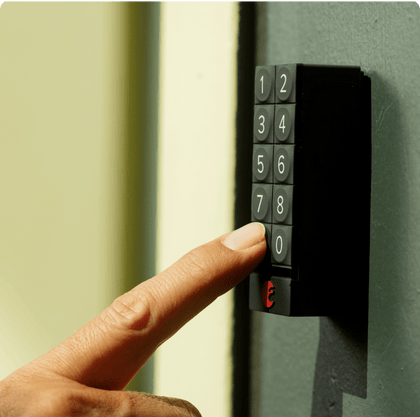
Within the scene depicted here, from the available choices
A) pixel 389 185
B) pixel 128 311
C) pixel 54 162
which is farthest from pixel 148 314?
pixel 54 162

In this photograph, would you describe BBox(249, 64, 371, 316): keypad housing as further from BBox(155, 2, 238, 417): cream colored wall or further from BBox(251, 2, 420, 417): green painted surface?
BBox(155, 2, 238, 417): cream colored wall

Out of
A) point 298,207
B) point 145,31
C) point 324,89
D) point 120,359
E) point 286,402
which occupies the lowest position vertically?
point 286,402

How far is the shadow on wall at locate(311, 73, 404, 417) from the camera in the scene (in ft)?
1.52

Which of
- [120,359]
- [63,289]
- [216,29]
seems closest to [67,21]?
[216,29]

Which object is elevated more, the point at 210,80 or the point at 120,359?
the point at 210,80

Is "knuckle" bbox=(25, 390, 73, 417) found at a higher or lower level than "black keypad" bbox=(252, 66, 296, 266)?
lower

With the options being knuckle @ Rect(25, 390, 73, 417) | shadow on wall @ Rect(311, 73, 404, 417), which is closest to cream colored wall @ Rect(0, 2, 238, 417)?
shadow on wall @ Rect(311, 73, 404, 417)

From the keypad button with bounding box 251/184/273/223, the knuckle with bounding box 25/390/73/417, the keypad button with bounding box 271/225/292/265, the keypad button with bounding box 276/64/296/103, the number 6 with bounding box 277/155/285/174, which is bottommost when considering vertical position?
the knuckle with bounding box 25/390/73/417

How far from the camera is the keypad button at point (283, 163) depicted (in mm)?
445

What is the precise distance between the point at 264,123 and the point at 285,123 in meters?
0.03

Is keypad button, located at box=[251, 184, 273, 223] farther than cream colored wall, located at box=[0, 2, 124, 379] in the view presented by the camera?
No

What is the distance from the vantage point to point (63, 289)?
2.37ft

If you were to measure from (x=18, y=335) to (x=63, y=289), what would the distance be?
8 cm

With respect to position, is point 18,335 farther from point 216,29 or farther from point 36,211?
point 216,29
